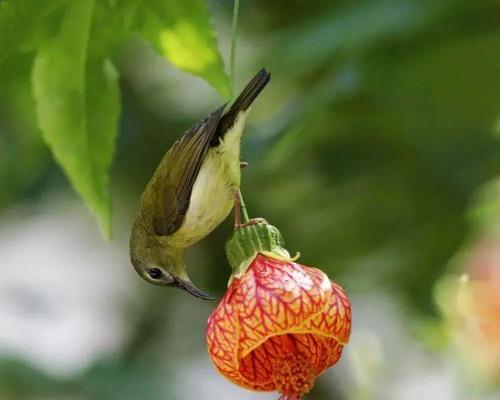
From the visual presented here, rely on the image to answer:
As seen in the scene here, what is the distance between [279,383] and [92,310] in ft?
6.48

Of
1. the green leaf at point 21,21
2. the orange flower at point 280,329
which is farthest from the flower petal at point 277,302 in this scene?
the green leaf at point 21,21

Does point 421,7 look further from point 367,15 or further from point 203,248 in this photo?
point 203,248

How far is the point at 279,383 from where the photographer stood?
93 centimetres

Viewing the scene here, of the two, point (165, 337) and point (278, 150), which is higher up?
point (278, 150)

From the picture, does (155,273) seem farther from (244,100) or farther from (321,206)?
(321,206)

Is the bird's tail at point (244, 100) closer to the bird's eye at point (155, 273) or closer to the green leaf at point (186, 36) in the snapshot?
the green leaf at point (186, 36)

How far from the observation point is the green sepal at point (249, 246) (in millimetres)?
992

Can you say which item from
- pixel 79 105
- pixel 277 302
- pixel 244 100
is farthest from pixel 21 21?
pixel 277 302

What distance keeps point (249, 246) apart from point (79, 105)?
0.20 metres

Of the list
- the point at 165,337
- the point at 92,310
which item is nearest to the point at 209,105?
the point at 165,337

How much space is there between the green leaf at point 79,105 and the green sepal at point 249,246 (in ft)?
0.42

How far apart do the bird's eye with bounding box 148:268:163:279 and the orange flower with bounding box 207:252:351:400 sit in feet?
0.87

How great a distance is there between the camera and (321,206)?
206 cm

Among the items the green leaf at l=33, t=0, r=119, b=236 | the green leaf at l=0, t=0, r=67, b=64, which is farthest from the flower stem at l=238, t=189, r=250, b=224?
the green leaf at l=0, t=0, r=67, b=64
